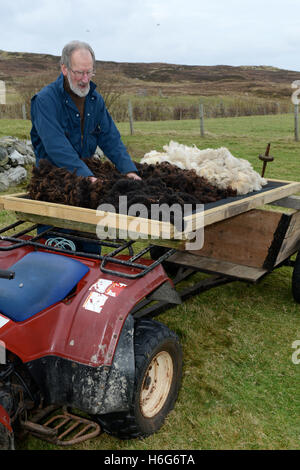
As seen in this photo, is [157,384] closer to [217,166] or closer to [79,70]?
[217,166]

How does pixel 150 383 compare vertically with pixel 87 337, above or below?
below

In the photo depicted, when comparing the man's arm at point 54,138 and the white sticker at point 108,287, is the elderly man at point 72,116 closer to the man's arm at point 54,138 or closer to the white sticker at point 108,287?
the man's arm at point 54,138

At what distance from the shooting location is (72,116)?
11.7 ft

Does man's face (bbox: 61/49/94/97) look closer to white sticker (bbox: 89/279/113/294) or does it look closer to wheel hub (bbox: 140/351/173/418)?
white sticker (bbox: 89/279/113/294)

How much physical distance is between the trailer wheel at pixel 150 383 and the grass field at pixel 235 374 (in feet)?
0.40

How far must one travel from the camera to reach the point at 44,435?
7.39ft

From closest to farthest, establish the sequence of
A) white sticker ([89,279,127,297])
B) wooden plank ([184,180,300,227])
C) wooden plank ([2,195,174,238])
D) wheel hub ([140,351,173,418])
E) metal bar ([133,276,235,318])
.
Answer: white sticker ([89,279,127,297])
wooden plank ([2,195,174,238])
wheel hub ([140,351,173,418])
wooden plank ([184,180,300,227])
metal bar ([133,276,235,318])

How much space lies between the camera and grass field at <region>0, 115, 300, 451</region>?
2619 millimetres

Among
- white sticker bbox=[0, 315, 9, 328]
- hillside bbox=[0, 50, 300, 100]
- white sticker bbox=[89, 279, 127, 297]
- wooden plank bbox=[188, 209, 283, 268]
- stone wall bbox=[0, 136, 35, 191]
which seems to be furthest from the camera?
hillside bbox=[0, 50, 300, 100]

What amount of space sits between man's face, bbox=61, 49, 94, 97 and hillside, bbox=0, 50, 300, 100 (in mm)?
43081

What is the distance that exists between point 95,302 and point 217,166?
74.5 inches

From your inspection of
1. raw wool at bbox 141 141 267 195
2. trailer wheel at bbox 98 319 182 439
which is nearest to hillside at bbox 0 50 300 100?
raw wool at bbox 141 141 267 195

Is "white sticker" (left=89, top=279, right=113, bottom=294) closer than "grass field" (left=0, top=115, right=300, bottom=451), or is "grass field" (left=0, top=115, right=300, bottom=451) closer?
"white sticker" (left=89, top=279, right=113, bottom=294)

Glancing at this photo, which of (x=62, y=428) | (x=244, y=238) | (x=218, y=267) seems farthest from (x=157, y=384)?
(x=244, y=238)
